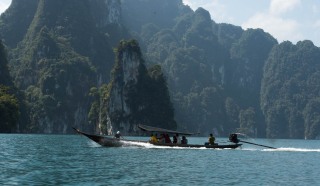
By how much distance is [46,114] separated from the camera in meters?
137

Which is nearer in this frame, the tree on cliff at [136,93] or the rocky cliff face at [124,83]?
the rocky cliff face at [124,83]

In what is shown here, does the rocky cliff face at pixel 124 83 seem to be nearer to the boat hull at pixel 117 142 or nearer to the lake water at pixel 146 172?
the boat hull at pixel 117 142

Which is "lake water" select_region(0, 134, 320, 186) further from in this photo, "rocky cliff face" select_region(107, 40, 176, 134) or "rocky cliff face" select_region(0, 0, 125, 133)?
"rocky cliff face" select_region(0, 0, 125, 133)

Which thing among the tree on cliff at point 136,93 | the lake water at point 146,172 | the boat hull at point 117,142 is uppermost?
the tree on cliff at point 136,93

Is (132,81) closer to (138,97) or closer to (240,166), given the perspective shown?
(138,97)

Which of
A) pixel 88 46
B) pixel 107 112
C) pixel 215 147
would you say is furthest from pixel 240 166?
pixel 88 46

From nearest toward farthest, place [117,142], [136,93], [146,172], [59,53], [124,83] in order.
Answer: [146,172]
[117,142]
[124,83]
[136,93]
[59,53]

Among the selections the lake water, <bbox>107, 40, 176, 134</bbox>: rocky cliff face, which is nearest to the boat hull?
the lake water

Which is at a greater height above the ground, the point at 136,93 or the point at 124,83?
the point at 124,83

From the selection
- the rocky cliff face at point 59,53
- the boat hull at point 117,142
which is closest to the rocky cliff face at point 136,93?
the rocky cliff face at point 59,53

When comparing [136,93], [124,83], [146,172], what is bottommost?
[146,172]

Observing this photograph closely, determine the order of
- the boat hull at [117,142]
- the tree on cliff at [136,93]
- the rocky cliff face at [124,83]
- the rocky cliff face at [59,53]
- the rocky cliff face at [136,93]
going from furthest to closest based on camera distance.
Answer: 1. the rocky cliff face at [59,53]
2. the rocky cliff face at [136,93]
3. the tree on cliff at [136,93]
4. the rocky cliff face at [124,83]
5. the boat hull at [117,142]

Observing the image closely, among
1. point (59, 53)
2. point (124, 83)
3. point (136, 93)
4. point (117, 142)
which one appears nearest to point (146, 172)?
point (117, 142)

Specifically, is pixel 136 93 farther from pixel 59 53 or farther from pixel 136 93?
pixel 59 53
